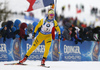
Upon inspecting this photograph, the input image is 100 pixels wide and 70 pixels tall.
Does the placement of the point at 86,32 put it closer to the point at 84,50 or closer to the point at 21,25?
the point at 84,50

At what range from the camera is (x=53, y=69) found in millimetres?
6645

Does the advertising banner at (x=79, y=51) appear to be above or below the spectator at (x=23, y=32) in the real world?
below

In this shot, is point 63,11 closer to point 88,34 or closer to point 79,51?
point 88,34

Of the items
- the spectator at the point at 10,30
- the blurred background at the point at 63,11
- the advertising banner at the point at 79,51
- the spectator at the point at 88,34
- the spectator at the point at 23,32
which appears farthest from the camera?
the blurred background at the point at 63,11

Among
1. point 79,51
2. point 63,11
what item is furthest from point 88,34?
point 63,11

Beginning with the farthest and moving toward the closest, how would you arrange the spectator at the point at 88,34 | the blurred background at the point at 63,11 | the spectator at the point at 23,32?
the blurred background at the point at 63,11 < the spectator at the point at 88,34 < the spectator at the point at 23,32

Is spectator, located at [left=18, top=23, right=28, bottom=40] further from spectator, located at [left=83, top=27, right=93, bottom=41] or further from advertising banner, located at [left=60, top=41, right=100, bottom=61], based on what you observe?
spectator, located at [left=83, top=27, right=93, bottom=41]

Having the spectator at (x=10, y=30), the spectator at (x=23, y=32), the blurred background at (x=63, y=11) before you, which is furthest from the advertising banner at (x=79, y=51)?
the blurred background at (x=63, y=11)

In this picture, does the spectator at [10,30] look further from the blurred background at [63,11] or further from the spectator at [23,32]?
the blurred background at [63,11]

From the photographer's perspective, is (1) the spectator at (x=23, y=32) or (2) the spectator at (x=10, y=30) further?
(1) the spectator at (x=23, y=32)

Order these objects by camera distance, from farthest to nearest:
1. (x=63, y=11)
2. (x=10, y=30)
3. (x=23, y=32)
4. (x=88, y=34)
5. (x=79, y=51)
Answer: (x=63, y=11), (x=88, y=34), (x=79, y=51), (x=23, y=32), (x=10, y=30)

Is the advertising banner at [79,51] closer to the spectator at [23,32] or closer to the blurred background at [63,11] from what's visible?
the spectator at [23,32]

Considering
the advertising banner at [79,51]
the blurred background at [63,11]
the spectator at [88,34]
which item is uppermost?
the blurred background at [63,11]

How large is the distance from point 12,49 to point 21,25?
102 centimetres
